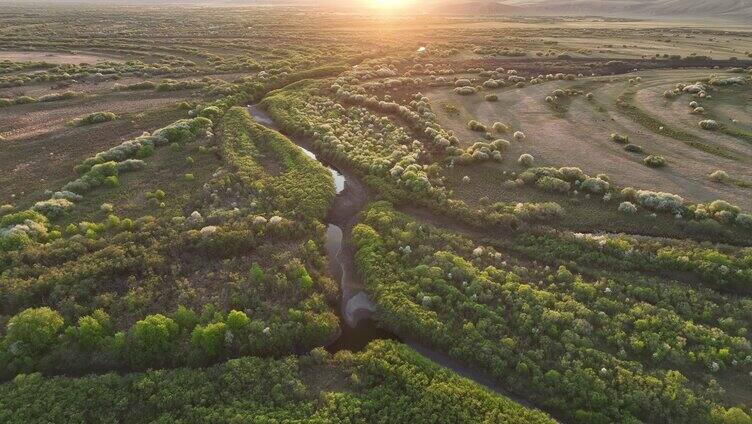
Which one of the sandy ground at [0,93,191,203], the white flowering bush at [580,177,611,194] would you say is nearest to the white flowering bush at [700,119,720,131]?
the white flowering bush at [580,177,611,194]

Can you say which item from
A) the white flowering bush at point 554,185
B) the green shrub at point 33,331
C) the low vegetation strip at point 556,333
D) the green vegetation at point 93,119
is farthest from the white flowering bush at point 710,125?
the green vegetation at point 93,119

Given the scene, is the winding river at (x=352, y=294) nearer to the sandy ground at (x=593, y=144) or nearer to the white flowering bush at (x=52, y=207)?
the sandy ground at (x=593, y=144)

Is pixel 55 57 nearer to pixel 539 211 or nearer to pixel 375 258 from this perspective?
pixel 375 258

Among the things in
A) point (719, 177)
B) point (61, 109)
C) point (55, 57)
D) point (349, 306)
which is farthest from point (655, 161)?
point (55, 57)

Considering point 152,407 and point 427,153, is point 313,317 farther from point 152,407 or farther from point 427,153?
point 427,153

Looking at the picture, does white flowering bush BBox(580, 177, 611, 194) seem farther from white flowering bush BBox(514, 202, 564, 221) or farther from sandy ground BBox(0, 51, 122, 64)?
sandy ground BBox(0, 51, 122, 64)

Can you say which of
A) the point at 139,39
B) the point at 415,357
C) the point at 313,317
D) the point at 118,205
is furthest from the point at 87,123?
the point at 139,39
